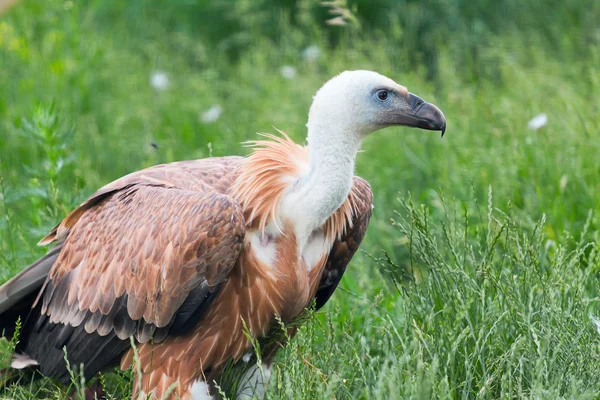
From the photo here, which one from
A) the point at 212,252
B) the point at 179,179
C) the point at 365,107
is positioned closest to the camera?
the point at 212,252

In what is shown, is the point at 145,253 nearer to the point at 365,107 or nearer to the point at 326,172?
the point at 326,172

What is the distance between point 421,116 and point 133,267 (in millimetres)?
1237

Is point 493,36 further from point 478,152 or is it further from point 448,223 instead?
point 448,223

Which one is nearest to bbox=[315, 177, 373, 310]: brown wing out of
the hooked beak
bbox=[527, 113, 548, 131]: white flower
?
the hooked beak

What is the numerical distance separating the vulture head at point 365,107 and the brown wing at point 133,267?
49 cm

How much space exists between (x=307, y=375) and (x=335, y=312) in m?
1.02

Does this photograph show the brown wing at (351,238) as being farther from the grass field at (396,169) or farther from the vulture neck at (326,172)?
the vulture neck at (326,172)

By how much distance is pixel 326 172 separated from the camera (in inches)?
148

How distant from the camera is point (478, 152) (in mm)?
5773

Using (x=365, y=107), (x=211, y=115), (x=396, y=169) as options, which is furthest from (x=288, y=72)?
(x=365, y=107)

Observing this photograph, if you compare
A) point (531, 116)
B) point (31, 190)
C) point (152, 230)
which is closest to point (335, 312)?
point (152, 230)

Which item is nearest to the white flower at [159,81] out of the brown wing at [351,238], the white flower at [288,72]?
the white flower at [288,72]

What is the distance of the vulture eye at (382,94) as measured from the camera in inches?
151

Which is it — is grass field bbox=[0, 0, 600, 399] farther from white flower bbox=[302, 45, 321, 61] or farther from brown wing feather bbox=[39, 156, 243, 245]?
brown wing feather bbox=[39, 156, 243, 245]
